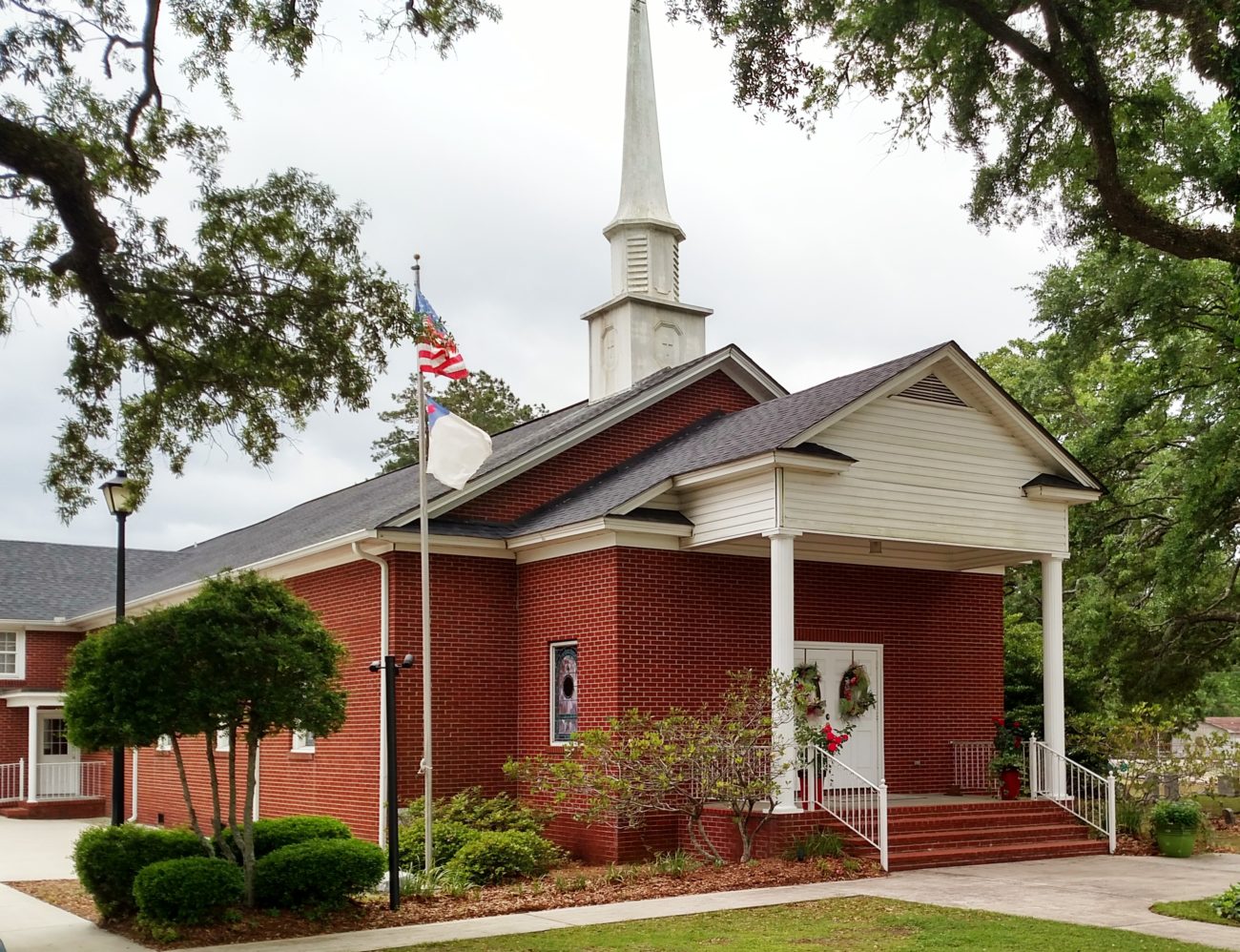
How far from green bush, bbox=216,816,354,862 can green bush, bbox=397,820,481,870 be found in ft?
6.25

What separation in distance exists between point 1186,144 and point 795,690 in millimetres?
7753

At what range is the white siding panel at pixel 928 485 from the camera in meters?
16.1

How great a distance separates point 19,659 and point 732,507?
22.2m

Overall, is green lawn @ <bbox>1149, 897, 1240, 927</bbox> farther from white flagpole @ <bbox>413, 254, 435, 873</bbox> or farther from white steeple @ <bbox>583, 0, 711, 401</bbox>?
white steeple @ <bbox>583, 0, 711, 401</bbox>

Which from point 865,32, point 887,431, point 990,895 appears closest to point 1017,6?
point 865,32

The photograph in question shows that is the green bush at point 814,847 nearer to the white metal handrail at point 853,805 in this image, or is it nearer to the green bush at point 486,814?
the white metal handrail at point 853,805

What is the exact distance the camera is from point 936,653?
19.8 meters

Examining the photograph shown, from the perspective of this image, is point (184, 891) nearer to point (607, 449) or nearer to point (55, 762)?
point (607, 449)

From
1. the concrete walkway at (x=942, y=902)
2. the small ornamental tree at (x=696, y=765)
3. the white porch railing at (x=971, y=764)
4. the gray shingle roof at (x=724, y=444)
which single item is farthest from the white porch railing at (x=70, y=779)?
A: the white porch railing at (x=971, y=764)

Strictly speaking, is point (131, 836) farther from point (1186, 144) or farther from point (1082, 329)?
point (1082, 329)

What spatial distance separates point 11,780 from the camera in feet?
98.4

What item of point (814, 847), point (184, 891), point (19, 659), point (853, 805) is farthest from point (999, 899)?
point (19, 659)

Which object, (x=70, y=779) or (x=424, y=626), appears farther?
(x=70, y=779)

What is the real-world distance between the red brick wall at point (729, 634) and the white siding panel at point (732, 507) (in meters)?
0.65
